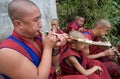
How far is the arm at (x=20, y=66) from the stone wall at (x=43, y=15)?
8.95ft

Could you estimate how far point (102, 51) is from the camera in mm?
4422

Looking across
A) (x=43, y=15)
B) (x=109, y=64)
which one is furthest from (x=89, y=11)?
(x=109, y=64)

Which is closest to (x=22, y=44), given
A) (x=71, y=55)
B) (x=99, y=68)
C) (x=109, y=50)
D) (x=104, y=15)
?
(x=71, y=55)

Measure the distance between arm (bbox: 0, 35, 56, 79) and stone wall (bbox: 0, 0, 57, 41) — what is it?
8.95 ft

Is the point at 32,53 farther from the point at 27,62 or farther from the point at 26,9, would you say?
the point at 26,9

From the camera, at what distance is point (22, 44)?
226 centimetres

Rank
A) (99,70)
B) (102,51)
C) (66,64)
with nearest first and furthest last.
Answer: (66,64) < (99,70) < (102,51)

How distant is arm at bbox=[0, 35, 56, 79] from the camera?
212cm

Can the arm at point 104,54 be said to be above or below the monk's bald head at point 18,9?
below

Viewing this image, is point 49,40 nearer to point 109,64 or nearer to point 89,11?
point 109,64

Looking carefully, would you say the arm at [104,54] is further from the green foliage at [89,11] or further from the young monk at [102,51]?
the green foliage at [89,11]

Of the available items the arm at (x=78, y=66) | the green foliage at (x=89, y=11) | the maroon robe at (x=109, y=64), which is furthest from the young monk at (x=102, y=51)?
the green foliage at (x=89, y=11)

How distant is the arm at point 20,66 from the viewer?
83.7 inches

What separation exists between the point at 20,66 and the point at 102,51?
2.44 m
